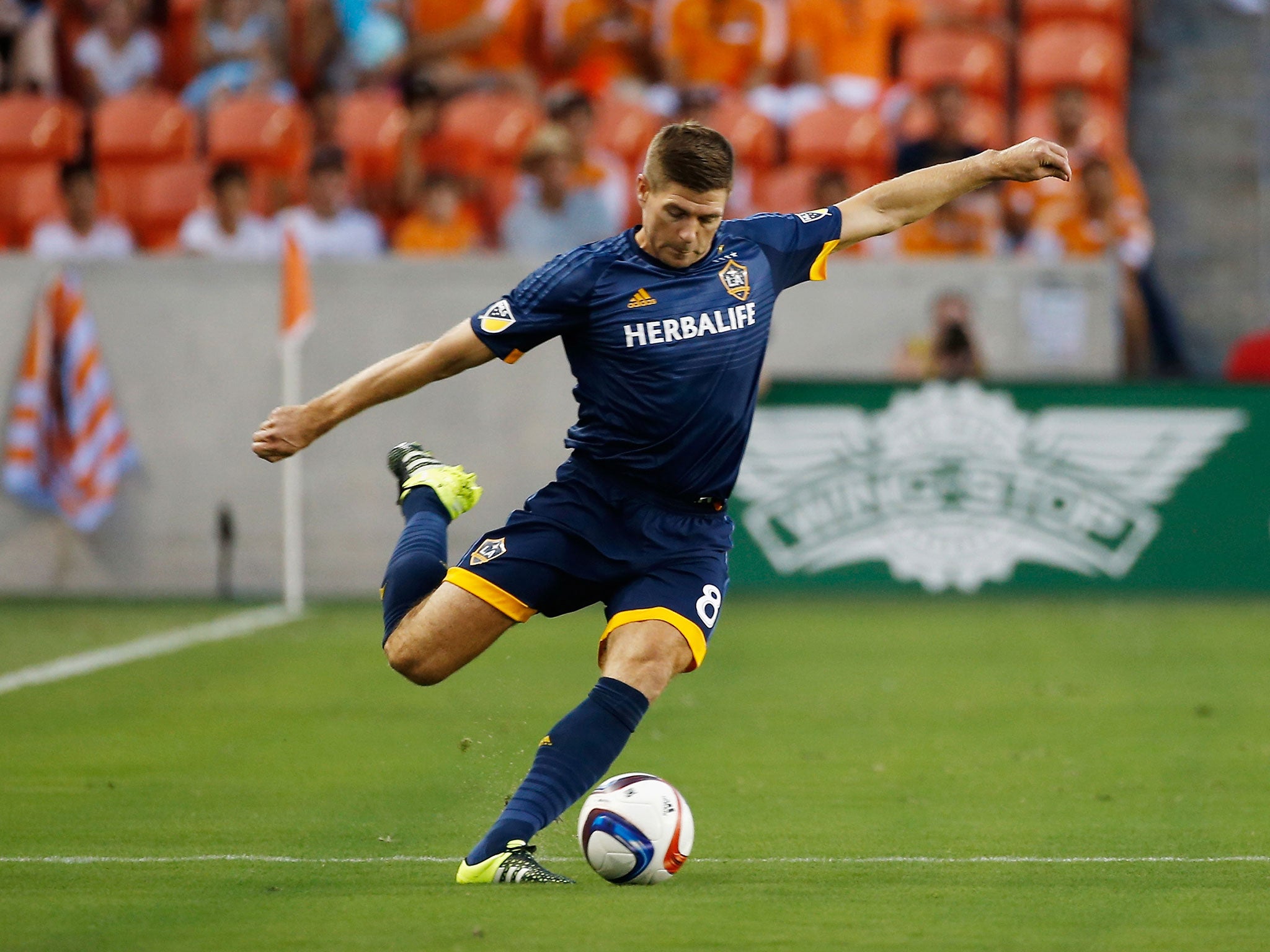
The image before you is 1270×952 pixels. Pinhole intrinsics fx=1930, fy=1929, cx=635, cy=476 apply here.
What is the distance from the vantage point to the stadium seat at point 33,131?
16.9 meters

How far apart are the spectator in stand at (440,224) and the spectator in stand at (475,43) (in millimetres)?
2075

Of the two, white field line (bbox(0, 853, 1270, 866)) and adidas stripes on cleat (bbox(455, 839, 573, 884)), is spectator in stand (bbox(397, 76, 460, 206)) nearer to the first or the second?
white field line (bbox(0, 853, 1270, 866))

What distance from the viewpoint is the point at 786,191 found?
15.9 m

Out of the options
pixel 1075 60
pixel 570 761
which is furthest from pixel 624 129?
pixel 570 761

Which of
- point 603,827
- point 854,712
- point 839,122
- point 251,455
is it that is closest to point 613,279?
point 603,827

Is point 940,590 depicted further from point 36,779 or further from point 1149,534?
point 36,779

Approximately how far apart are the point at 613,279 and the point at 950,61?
1246 cm

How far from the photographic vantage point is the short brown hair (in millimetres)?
5289

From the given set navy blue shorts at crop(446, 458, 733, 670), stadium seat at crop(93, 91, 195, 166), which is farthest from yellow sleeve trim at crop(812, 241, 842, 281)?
stadium seat at crop(93, 91, 195, 166)

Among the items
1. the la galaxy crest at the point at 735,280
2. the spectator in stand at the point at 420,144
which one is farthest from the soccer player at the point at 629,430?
the spectator in stand at the point at 420,144

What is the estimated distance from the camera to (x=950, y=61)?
56.9ft

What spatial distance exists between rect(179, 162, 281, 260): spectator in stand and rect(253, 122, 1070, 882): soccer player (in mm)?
9760

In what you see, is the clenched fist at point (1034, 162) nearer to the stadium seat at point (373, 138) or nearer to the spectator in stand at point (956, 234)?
the spectator in stand at point (956, 234)

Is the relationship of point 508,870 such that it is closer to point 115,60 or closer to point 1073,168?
point 1073,168
